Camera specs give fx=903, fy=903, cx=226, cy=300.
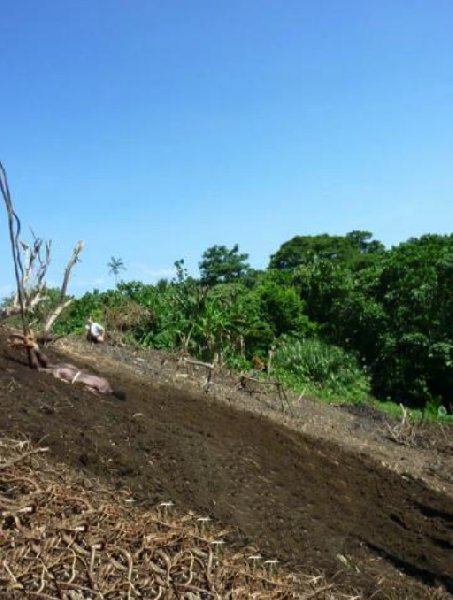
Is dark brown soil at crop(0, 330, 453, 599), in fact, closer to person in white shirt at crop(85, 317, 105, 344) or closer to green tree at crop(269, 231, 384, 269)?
person in white shirt at crop(85, 317, 105, 344)

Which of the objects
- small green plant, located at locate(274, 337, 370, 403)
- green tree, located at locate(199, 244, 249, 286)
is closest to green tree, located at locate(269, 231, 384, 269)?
green tree, located at locate(199, 244, 249, 286)

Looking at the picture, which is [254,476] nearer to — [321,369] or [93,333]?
[93,333]

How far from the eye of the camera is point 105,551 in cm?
340

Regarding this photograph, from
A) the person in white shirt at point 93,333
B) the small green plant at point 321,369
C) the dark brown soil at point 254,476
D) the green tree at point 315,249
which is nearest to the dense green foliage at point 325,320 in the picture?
the small green plant at point 321,369

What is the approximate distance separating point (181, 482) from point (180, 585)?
123cm

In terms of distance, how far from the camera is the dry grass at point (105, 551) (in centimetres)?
318

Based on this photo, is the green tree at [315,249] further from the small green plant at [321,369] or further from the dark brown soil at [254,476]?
the dark brown soil at [254,476]

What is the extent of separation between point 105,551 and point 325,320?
18.7m

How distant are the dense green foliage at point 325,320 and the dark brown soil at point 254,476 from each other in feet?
21.6

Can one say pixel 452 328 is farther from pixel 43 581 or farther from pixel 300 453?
pixel 43 581

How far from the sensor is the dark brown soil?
438cm

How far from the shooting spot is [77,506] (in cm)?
367

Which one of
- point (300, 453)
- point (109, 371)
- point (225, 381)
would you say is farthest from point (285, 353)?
point (300, 453)

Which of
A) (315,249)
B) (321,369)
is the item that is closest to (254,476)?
(321,369)
